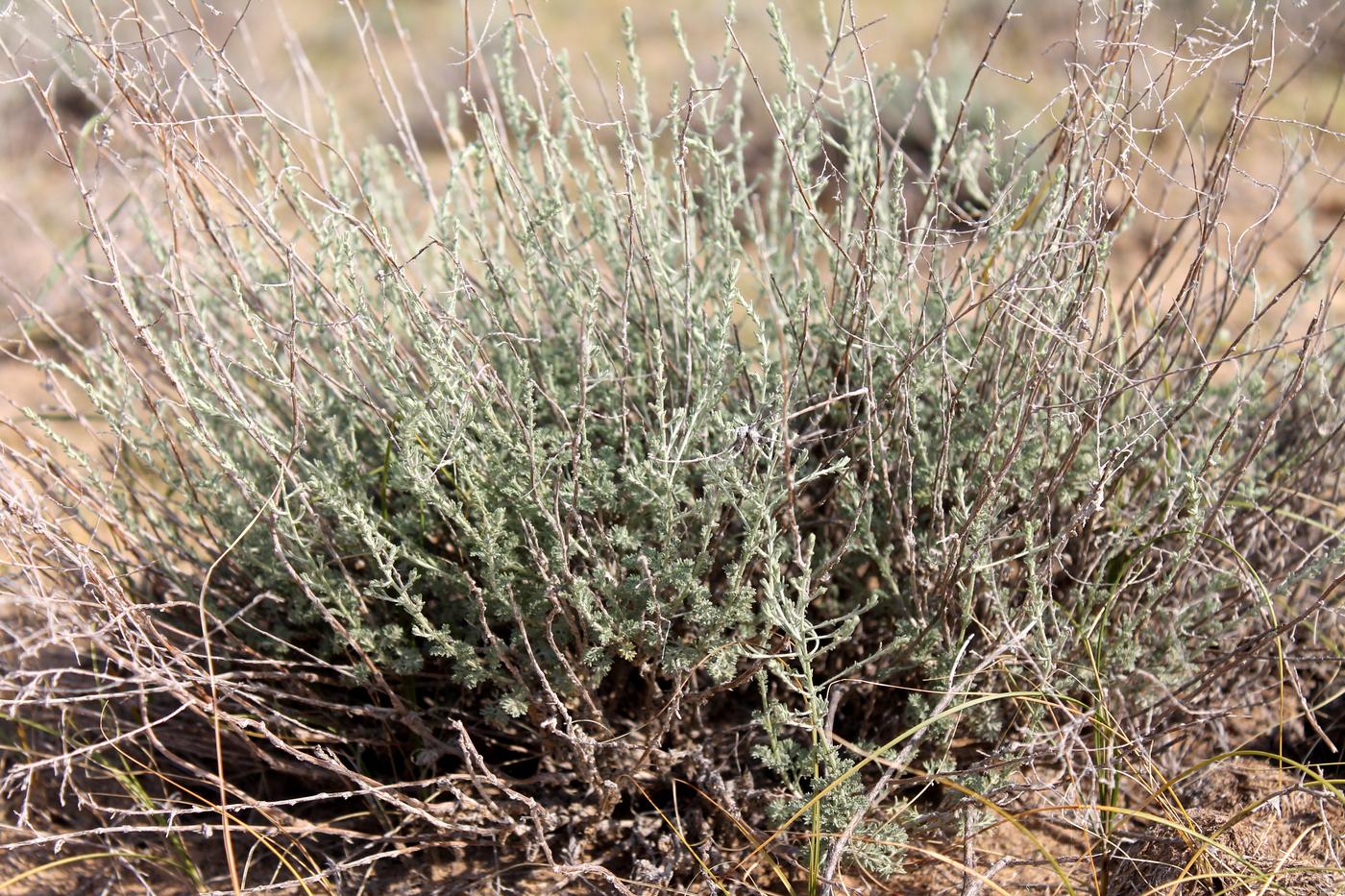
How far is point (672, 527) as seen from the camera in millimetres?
1768

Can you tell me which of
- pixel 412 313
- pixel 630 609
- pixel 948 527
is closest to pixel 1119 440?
pixel 948 527

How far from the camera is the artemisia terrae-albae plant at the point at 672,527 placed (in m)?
1.74

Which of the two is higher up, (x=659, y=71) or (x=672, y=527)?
(x=672, y=527)

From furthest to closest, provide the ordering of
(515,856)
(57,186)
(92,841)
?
(57,186)
(92,841)
(515,856)

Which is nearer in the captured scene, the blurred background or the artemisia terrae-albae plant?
the artemisia terrae-albae plant

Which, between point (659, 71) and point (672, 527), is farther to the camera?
point (659, 71)

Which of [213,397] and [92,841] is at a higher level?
[213,397]

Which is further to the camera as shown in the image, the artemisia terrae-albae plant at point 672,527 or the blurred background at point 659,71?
the blurred background at point 659,71

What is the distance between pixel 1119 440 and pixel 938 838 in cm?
77

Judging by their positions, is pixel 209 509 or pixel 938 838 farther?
pixel 209 509

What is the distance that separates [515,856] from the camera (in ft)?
→ 6.78

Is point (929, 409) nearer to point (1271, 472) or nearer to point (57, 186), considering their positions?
point (1271, 472)

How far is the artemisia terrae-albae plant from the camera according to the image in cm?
174

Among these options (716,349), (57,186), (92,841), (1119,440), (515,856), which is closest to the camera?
(716,349)
